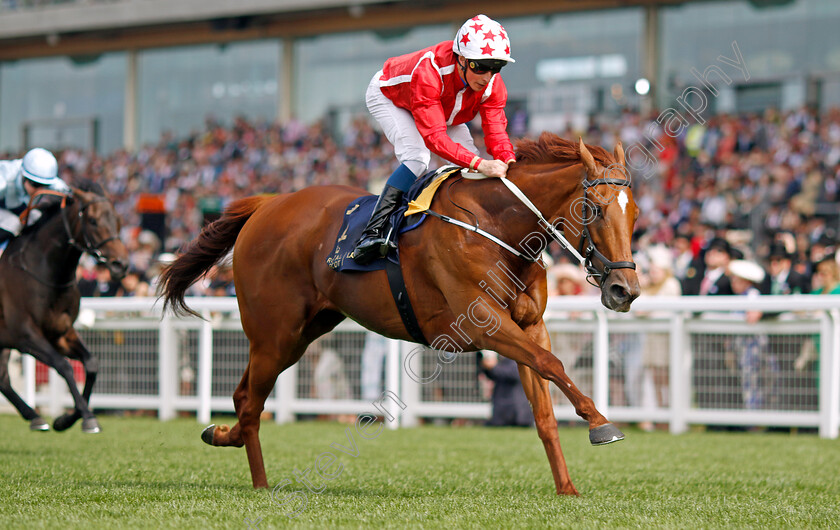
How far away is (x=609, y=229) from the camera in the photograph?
13.9ft

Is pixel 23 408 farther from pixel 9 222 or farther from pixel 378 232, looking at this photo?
pixel 378 232

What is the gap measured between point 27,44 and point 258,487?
81.2ft

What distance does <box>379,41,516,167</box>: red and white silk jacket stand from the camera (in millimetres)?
4672

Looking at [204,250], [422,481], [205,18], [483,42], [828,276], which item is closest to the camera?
[483,42]

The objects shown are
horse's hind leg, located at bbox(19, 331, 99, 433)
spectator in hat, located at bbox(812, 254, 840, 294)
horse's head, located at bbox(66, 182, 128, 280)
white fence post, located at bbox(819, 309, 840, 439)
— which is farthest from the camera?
spectator in hat, located at bbox(812, 254, 840, 294)

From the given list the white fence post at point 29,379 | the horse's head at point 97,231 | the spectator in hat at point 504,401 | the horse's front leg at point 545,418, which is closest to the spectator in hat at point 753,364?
the spectator in hat at point 504,401

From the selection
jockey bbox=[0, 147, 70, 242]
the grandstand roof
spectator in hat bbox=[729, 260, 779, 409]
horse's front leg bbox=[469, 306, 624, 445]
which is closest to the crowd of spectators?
jockey bbox=[0, 147, 70, 242]

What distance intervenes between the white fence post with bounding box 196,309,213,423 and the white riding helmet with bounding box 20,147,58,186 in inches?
115

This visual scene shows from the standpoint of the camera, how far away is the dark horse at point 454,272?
4273 millimetres

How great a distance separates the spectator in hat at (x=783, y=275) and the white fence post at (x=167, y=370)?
18.9 ft

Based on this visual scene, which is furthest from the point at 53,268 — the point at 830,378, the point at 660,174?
the point at 660,174

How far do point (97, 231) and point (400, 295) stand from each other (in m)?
3.00

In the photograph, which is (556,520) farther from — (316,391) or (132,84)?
(132,84)

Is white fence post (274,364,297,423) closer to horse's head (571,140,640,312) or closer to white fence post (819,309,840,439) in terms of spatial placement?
white fence post (819,309,840,439)
